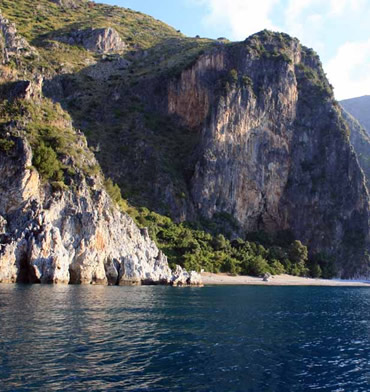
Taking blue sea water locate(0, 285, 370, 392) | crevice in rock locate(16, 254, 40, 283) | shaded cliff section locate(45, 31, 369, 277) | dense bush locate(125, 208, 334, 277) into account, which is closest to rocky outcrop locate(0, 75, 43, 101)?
dense bush locate(125, 208, 334, 277)

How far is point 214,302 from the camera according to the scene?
43.0m

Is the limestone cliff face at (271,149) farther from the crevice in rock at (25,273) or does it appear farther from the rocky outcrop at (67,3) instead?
the rocky outcrop at (67,3)

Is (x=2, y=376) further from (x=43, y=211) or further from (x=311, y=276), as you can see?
(x=311, y=276)

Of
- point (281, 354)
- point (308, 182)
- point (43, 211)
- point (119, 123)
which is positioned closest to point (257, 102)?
point (308, 182)

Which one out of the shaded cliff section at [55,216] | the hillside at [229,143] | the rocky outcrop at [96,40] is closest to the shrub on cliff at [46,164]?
the shaded cliff section at [55,216]

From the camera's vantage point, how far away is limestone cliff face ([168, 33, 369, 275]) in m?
114

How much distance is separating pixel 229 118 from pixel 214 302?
80.5m

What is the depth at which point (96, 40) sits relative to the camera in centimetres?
14838

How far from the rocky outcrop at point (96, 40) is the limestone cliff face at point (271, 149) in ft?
124

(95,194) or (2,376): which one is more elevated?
(95,194)

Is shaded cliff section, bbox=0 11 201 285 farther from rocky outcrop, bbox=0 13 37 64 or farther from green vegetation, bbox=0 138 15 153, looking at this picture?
rocky outcrop, bbox=0 13 37 64

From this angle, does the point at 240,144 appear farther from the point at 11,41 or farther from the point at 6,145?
the point at 6,145

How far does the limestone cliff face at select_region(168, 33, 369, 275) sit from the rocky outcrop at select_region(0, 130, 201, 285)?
4685 cm

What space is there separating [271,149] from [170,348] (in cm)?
10560
